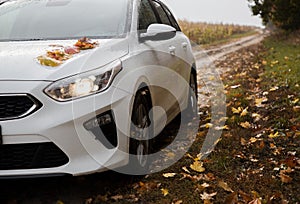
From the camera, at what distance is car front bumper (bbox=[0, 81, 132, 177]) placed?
3148 mm

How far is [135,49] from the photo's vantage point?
13.2 ft

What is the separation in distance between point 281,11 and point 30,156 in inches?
643

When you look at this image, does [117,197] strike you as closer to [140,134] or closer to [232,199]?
[140,134]

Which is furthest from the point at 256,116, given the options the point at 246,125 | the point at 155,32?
the point at 155,32

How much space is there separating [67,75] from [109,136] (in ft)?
1.75

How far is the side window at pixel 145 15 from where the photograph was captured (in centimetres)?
458

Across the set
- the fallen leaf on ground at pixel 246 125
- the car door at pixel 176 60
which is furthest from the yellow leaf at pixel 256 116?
the car door at pixel 176 60

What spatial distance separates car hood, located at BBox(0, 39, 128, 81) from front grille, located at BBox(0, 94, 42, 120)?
5.8 inches

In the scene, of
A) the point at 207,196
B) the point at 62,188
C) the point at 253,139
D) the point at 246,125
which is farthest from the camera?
the point at 246,125

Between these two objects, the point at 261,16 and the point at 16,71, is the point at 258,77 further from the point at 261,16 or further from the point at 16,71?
the point at 261,16

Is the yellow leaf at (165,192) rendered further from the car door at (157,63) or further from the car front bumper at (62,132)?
the car door at (157,63)

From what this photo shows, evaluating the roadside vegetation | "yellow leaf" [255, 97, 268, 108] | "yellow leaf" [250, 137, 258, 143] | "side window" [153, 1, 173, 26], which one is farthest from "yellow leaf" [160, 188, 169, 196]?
the roadside vegetation

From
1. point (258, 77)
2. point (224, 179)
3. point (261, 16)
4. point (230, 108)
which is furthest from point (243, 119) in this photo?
point (261, 16)

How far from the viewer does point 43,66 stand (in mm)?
3396
